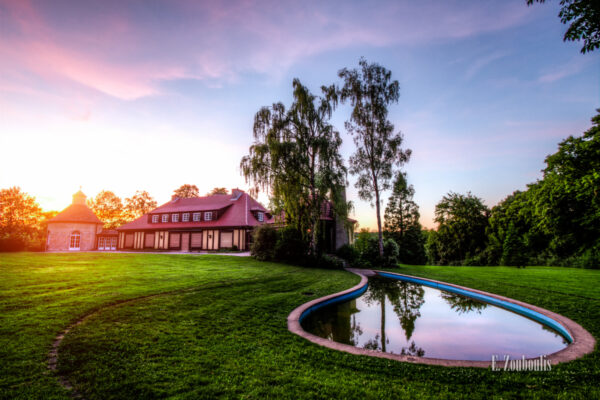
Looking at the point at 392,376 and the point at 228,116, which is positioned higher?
the point at 228,116

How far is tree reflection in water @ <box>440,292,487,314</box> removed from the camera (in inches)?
351

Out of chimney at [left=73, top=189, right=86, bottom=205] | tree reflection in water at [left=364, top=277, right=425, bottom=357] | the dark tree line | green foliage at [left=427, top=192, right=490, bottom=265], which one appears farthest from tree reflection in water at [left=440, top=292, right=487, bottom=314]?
chimney at [left=73, top=189, right=86, bottom=205]

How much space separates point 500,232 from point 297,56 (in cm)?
2732

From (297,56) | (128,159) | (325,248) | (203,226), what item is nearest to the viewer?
(297,56)

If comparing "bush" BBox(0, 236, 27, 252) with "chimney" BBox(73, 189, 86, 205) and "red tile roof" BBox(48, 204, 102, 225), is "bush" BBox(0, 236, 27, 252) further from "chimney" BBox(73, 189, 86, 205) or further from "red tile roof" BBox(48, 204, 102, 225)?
"chimney" BBox(73, 189, 86, 205)

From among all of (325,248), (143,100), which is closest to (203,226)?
(325,248)

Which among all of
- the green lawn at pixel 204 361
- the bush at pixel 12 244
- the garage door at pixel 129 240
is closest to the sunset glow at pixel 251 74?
the green lawn at pixel 204 361

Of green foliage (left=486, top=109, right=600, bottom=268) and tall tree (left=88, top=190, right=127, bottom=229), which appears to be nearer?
green foliage (left=486, top=109, right=600, bottom=268)

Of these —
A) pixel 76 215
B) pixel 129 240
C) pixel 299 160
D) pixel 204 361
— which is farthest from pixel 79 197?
pixel 204 361

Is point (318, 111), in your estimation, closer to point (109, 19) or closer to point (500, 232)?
point (109, 19)

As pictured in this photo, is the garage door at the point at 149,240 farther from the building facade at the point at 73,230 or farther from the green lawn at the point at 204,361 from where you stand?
the green lawn at the point at 204,361

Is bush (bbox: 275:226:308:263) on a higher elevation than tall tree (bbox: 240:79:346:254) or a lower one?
lower

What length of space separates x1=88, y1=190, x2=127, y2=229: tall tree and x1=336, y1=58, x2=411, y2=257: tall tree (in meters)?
47.1

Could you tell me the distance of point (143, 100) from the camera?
14.3 metres
